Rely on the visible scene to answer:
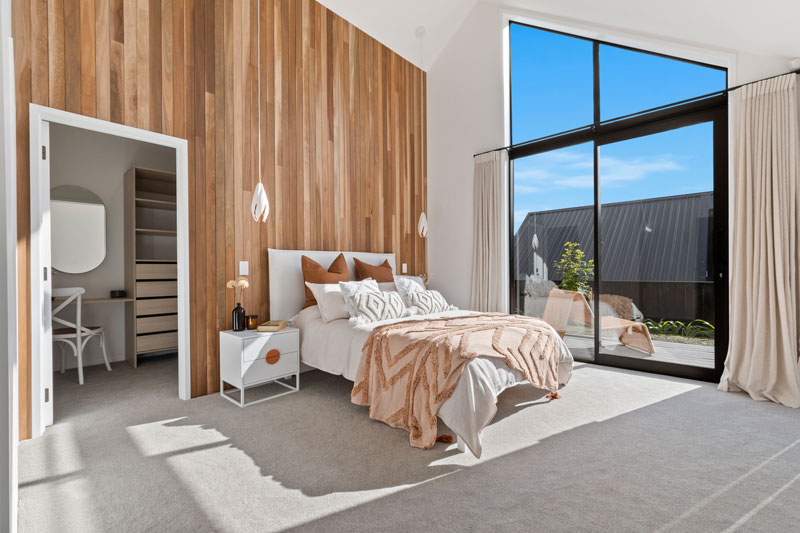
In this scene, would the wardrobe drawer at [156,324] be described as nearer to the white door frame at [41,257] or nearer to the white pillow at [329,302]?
the white door frame at [41,257]

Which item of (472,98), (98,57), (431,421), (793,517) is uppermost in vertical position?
(472,98)

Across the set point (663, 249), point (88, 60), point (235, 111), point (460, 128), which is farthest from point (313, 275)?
point (663, 249)

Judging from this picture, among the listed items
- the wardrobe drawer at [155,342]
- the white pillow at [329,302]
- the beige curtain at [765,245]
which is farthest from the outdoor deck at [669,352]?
the wardrobe drawer at [155,342]

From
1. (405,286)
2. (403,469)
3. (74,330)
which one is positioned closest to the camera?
(403,469)

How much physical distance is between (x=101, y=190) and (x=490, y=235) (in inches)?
178

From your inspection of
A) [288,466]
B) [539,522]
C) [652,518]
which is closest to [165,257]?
Answer: [288,466]

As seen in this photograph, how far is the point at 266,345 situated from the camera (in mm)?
3199

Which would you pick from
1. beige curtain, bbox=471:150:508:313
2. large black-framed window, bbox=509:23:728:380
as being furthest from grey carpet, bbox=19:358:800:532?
beige curtain, bbox=471:150:508:313

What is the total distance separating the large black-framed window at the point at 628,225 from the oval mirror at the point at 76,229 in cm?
478

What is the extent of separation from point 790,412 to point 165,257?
20.3 ft

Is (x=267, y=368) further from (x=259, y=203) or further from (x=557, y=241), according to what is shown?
(x=557, y=241)

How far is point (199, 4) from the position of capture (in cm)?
337

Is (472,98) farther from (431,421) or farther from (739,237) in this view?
(431,421)

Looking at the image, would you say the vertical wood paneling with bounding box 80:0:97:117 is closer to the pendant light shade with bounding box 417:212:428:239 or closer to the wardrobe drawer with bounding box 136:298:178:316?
the wardrobe drawer with bounding box 136:298:178:316
